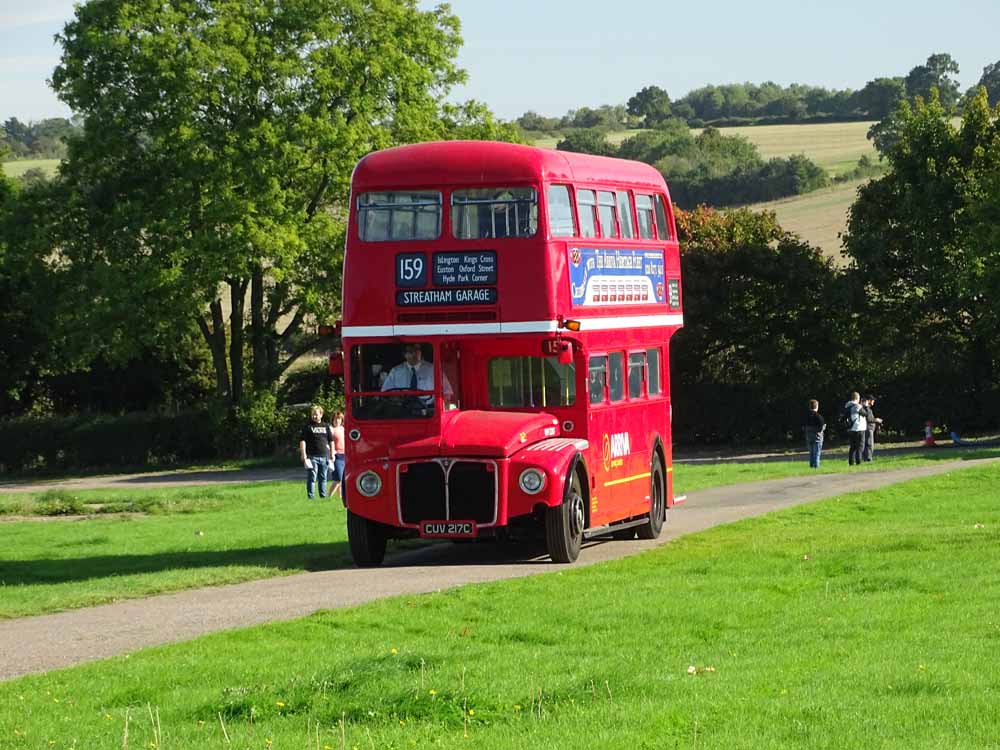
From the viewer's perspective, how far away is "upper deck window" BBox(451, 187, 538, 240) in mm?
21125

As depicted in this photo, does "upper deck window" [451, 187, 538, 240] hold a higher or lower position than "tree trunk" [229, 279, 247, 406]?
higher

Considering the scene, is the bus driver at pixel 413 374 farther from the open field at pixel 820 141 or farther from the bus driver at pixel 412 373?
the open field at pixel 820 141

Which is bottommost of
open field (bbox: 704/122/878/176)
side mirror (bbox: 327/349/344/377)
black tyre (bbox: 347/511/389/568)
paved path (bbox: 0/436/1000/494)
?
paved path (bbox: 0/436/1000/494)

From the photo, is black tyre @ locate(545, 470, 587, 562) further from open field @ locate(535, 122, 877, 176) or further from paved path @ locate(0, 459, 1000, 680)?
open field @ locate(535, 122, 877, 176)

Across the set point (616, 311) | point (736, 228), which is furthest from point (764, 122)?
point (616, 311)

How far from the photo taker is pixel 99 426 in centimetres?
5894

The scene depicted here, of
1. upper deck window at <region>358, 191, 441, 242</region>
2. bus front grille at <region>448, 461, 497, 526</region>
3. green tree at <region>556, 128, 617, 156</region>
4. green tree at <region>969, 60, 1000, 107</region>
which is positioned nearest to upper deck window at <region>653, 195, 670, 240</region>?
upper deck window at <region>358, 191, 441, 242</region>

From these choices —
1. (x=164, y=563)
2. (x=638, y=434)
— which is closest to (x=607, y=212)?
(x=638, y=434)

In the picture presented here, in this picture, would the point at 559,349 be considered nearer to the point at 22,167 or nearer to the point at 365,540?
the point at 365,540

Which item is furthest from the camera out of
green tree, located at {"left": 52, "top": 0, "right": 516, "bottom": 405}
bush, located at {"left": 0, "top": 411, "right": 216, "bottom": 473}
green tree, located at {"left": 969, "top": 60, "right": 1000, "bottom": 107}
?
green tree, located at {"left": 969, "top": 60, "right": 1000, "bottom": 107}

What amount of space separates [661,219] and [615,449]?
4.55 meters

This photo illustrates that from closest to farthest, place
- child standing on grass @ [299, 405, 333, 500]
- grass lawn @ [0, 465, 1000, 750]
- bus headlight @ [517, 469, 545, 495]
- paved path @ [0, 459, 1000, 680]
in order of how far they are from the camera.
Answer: grass lawn @ [0, 465, 1000, 750]
paved path @ [0, 459, 1000, 680]
bus headlight @ [517, 469, 545, 495]
child standing on grass @ [299, 405, 333, 500]

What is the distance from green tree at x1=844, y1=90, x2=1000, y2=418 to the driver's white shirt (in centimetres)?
3446

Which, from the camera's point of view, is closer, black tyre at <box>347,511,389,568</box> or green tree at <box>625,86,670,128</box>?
black tyre at <box>347,511,389,568</box>
